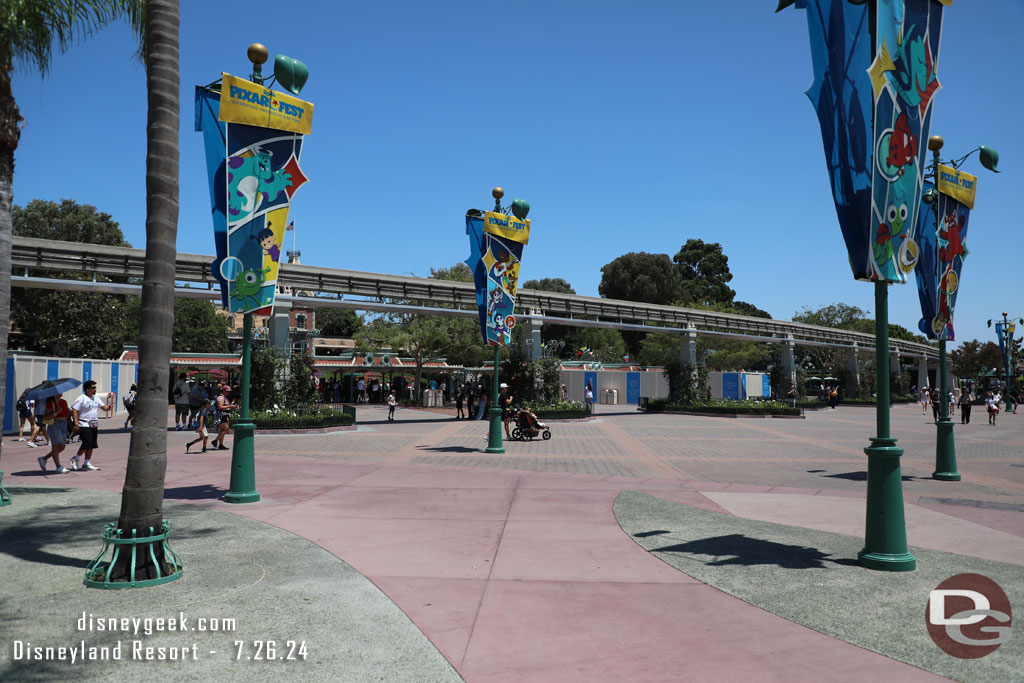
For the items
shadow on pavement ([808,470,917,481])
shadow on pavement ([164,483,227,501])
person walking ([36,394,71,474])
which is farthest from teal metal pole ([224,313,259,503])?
shadow on pavement ([808,470,917,481])

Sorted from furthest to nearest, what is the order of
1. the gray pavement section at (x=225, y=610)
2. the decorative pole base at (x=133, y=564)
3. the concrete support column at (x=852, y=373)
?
1. the concrete support column at (x=852, y=373)
2. the decorative pole base at (x=133, y=564)
3. the gray pavement section at (x=225, y=610)

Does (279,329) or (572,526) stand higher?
(279,329)

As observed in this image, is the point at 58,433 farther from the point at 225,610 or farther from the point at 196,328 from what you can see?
the point at 196,328

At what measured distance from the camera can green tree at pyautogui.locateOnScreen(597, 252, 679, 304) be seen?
7331cm

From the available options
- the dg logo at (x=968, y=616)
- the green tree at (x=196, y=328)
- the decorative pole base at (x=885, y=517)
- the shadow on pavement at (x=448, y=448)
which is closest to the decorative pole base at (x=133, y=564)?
the dg logo at (x=968, y=616)

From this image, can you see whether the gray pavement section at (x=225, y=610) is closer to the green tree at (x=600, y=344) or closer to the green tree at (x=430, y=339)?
the green tree at (x=430, y=339)

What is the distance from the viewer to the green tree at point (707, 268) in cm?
8556

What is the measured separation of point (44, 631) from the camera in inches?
167

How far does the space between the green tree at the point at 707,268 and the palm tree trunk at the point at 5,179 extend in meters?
81.0

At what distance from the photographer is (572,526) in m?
7.64

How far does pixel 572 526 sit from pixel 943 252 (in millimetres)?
8952

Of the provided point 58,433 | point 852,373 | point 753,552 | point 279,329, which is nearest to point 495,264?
point 58,433

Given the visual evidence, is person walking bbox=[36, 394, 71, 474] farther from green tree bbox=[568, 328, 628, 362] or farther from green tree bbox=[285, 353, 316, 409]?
green tree bbox=[568, 328, 628, 362]

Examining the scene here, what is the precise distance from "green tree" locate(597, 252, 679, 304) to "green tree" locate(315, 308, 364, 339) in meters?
31.5
